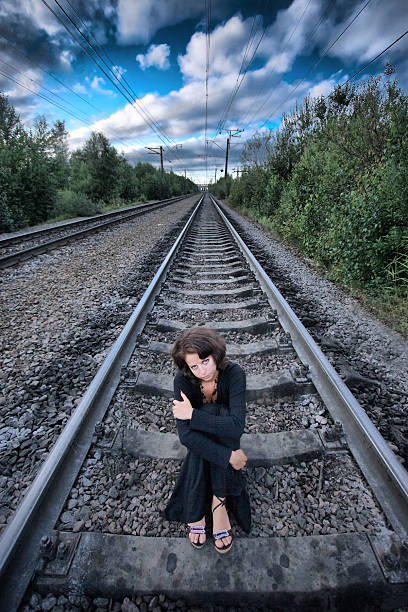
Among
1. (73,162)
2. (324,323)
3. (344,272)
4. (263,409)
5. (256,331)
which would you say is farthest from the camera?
(73,162)

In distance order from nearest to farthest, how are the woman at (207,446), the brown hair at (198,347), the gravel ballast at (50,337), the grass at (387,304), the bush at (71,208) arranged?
the woman at (207,446)
the brown hair at (198,347)
the gravel ballast at (50,337)
the grass at (387,304)
the bush at (71,208)

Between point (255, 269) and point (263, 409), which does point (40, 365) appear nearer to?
point (263, 409)

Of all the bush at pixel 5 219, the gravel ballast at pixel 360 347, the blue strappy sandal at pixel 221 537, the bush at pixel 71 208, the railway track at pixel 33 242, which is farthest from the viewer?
the bush at pixel 71 208

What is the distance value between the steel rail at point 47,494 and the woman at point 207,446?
599mm

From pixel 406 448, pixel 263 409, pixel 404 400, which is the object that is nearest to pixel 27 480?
pixel 263 409

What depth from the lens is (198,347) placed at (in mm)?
1592

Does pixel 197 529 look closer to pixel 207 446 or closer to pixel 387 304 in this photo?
pixel 207 446

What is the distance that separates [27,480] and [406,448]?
2.36m

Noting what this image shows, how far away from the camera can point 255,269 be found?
204 inches

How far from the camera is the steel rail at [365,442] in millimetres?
1503

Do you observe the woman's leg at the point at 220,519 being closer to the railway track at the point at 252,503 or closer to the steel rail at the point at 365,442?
the railway track at the point at 252,503

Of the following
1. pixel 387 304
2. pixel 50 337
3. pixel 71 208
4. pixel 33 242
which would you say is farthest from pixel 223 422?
pixel 71 208

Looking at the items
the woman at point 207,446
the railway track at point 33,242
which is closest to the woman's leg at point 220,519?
the woman at point 207,446

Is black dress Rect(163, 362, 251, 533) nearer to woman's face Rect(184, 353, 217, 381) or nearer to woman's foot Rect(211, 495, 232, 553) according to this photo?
woman's foot Rect(211, 495, 232, 553)
